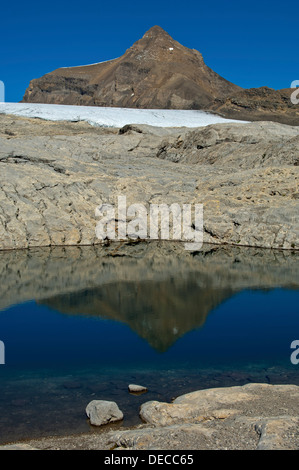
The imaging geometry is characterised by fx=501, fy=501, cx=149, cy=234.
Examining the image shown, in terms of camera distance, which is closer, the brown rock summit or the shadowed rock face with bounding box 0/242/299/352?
the shadowed rock face with bounding box 0/242/299/352

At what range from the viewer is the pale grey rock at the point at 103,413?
345 inches

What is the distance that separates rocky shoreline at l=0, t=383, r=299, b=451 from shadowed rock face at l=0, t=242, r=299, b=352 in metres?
3.57

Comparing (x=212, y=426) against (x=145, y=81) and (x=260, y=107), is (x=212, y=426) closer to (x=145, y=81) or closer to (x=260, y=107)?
(x=260, y=107)

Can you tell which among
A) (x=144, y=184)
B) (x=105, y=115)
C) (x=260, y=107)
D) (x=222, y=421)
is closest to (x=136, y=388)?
(x=222, y=421)

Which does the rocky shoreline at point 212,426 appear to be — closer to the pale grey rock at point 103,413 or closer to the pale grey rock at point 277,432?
the pale grey rock at point 277,432

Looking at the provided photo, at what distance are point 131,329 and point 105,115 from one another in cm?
4556

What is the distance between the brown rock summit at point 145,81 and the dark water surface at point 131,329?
329ft

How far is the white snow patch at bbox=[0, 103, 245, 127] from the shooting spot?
53.8m

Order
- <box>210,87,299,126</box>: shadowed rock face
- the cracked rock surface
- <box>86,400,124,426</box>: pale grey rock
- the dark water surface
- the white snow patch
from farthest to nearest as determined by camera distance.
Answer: <box>210,87,299,126</box>: shadowed rock face
the white snow patch
the cracked rock surface
the dark water surface
<box>86,400,124,426</box>: pale grey rock

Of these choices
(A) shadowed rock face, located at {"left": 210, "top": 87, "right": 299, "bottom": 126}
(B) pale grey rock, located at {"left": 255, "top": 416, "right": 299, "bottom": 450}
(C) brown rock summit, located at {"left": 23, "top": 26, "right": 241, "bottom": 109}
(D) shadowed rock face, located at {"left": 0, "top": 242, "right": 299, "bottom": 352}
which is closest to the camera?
(B) pale grey rock, located at {"left": 255, "top": 416, "right": 299, "bottom": 450}

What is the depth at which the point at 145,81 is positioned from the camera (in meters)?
142

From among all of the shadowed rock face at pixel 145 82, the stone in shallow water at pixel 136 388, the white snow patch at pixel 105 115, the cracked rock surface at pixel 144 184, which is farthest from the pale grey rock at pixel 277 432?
the shadowed rock face at pixel 145 82

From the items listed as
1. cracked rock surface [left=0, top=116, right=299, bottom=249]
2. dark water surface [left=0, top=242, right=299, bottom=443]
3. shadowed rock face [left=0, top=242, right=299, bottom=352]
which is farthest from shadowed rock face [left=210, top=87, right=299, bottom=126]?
dark water surface [left=0, top=242, right=299, bottom=443]

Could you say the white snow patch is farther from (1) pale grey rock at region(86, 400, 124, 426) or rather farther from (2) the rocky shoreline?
(2) the rocky shoreline
